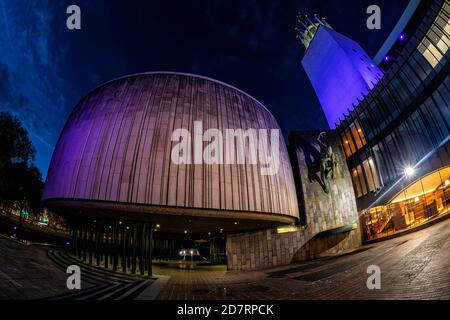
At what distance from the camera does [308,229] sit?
19703mm

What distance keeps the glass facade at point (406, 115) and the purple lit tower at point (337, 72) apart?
12142mm

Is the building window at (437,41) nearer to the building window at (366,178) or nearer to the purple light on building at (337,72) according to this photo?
the building window at (366,178)

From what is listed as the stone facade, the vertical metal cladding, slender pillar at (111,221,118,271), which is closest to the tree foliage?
the vertical metal cladding

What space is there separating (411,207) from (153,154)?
77.4 ft

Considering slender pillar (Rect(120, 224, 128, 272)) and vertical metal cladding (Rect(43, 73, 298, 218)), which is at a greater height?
vertical metal cladding (Rect(43, 73, 298, 218))

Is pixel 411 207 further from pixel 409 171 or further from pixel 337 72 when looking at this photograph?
pixel 337 72

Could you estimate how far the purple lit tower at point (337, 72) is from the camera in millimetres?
37469

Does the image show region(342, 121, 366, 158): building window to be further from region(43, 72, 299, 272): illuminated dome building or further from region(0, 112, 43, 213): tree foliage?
region(0, 112, 43, 213): tree foliage

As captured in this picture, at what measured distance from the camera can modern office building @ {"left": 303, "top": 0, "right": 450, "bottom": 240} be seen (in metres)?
17.2

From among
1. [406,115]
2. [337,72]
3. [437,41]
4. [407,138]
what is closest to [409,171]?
[407,138]

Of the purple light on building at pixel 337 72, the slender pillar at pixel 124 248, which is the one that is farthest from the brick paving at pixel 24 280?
the purple light on building at pixel 337 72

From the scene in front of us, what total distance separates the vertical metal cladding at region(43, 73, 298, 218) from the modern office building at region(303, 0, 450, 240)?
10.1 metres
